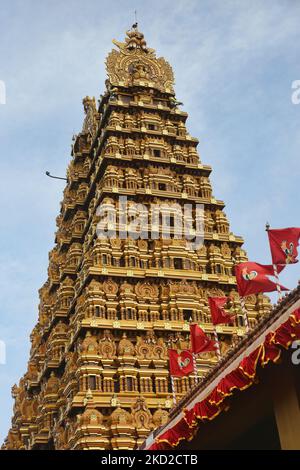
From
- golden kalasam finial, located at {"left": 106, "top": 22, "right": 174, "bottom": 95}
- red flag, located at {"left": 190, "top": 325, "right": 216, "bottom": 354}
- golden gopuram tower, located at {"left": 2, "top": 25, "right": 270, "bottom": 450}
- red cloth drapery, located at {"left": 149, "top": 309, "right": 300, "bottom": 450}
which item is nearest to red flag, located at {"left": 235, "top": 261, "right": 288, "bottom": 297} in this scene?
red cloth drapery, located at {"left": 149, "top": 309, "right": 300, "bottom": 450}

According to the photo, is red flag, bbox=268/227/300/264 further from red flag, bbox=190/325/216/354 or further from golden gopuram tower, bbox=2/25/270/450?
golden gopuram tower, bbox=2/25/270/450

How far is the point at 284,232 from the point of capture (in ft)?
75.4

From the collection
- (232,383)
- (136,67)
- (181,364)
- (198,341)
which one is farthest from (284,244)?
(136,67)

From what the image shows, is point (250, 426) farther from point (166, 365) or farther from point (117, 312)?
point (117, 312)

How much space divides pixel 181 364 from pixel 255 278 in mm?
8458

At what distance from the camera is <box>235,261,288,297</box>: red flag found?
76.7 ft

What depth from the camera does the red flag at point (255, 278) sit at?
76.7ft

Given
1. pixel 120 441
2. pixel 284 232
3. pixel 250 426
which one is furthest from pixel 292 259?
pixel 120 441

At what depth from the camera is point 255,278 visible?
23.4 m

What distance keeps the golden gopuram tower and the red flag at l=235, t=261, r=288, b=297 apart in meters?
13.9

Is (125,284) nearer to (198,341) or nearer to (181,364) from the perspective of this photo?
(181,364)

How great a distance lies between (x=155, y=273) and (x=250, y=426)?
1897cm

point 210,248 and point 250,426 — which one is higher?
point 210,248

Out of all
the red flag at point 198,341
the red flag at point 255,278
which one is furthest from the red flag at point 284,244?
the red flag at point 198,341
